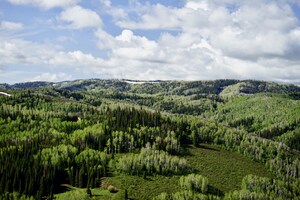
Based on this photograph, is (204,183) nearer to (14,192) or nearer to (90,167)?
(90,167)

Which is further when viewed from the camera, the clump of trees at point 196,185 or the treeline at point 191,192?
the clump of trees at point 196,185

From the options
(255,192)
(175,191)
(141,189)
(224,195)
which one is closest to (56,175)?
(141,189)

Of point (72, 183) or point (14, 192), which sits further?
point (72, 183)

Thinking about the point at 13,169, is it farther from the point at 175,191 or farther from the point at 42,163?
the point at 175,191

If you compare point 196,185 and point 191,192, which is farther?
point 196,185

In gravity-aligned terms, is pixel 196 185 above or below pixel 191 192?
below

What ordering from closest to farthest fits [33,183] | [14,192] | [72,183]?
[14,192]
[33,183]
[72,183]

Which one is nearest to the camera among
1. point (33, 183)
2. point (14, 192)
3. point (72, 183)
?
point (14, 192)

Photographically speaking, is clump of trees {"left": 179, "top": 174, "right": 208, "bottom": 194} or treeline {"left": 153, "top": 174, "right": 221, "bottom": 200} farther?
clump of trees {"left": 179, "top": 174, "right": 208, "bottom": 194}

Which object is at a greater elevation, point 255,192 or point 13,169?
point 13,169
